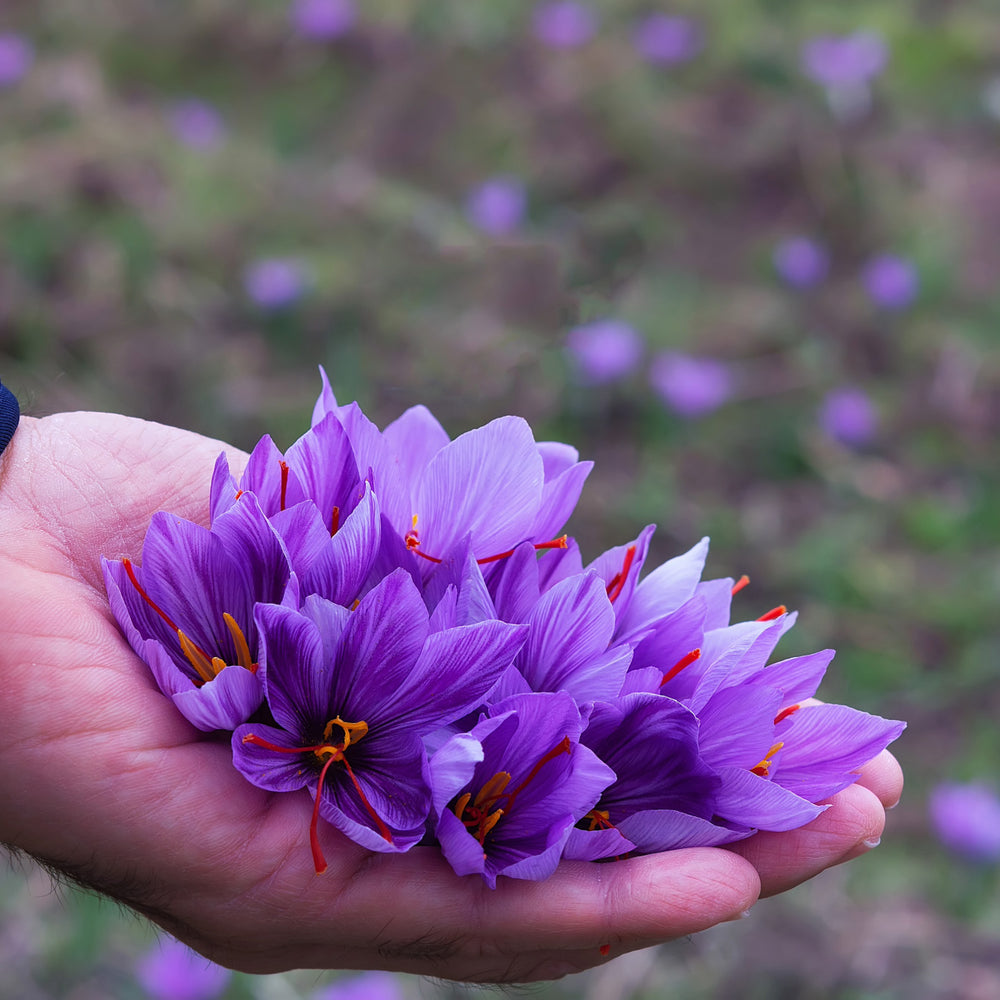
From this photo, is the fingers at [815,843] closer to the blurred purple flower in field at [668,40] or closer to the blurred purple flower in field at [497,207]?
the blurred purple flower in field at [497,207]

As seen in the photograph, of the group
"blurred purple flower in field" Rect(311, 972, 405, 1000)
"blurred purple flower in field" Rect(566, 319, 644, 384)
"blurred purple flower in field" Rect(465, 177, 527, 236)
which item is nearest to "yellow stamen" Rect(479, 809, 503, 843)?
"blurred purple flower in field" Rect(311, 972, 405, 1000)

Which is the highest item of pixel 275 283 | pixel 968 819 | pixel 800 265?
pixel 800 265

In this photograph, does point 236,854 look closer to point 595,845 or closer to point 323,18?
point 595,845

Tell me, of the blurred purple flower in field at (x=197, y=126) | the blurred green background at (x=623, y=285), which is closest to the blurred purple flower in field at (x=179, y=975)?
the blurred green background at (x=623, y=285)

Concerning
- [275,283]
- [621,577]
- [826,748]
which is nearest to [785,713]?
[826,748]

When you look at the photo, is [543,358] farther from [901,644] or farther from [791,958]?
[791,958]
